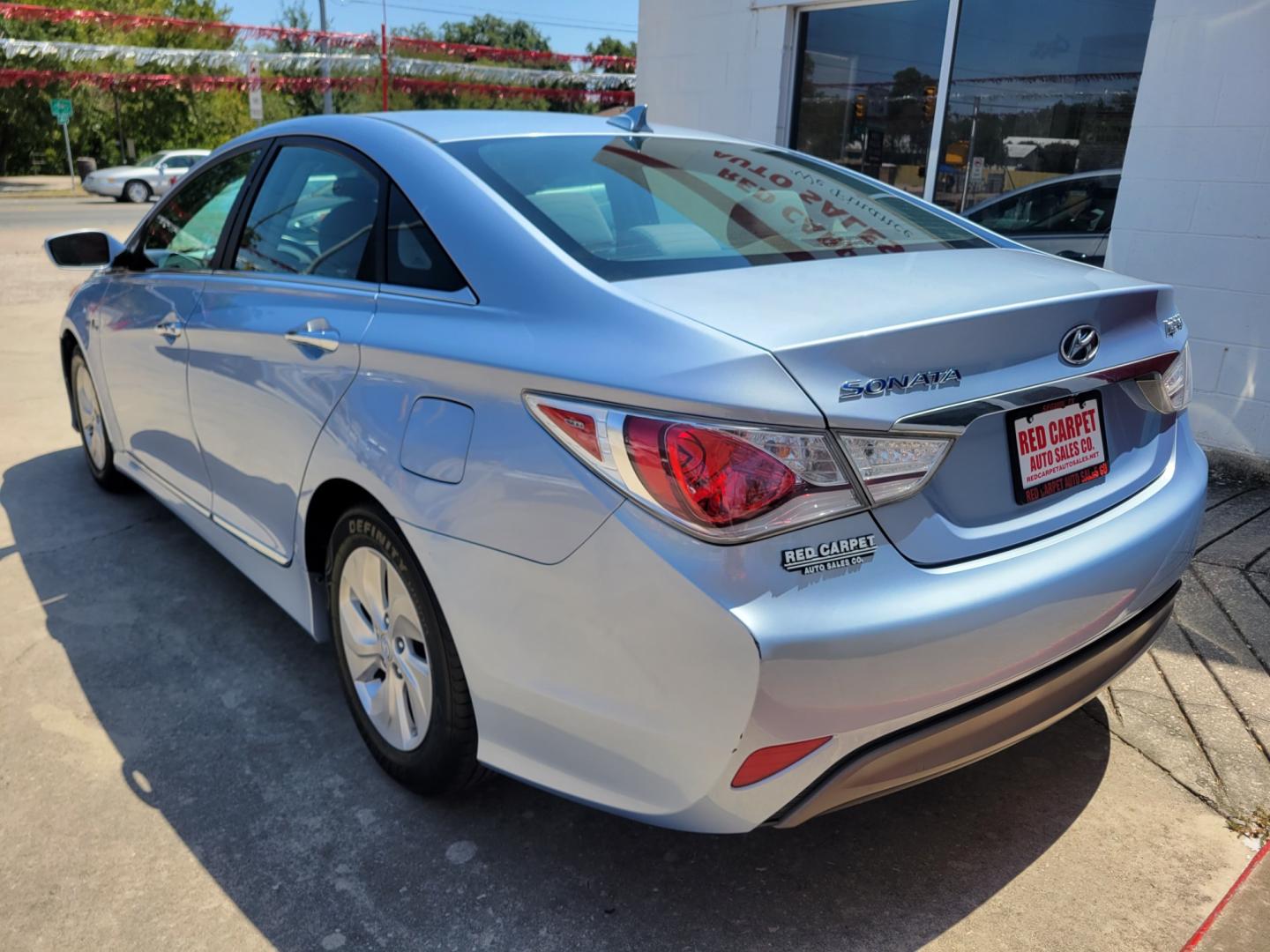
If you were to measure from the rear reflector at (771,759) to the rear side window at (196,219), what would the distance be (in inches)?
102

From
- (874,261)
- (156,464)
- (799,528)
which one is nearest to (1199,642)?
(874,261)

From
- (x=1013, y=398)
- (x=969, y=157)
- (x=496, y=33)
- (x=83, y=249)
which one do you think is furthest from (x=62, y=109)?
(x=496, y=33)

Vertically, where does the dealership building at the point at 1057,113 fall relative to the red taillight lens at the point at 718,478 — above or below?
above

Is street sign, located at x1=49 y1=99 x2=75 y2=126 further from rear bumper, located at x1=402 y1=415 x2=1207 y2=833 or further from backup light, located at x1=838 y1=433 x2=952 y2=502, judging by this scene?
backup light, located at x1=838 y1=433 x2=952 y2=502

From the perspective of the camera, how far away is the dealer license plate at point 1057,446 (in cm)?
197

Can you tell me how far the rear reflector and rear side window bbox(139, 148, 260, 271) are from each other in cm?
260

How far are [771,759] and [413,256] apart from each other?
57.0 inches

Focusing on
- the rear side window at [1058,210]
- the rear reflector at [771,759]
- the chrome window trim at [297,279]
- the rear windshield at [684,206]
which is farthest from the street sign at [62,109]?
the rear reflector at [771,759]

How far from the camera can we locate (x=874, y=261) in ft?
7.46

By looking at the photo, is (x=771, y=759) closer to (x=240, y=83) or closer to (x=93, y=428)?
(x=93, y=428)

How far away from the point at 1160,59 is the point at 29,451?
20.4ft

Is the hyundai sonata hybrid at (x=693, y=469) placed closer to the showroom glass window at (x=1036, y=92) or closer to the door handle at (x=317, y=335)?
the door handle at (x=317, y=335)

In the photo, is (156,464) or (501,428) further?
(156,464)

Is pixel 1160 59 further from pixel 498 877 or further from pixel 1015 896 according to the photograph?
pixel 498 877
